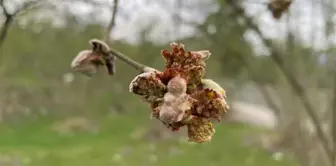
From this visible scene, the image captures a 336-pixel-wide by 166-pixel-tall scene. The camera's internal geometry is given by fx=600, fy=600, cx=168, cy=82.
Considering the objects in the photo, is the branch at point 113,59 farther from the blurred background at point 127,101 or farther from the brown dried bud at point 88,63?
the blurred background at point 127,101

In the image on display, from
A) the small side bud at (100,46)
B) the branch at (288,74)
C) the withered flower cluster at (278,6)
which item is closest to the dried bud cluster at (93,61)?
the small side bud at (100,46)

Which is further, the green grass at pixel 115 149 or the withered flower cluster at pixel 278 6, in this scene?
the green grass at pixel 115 149

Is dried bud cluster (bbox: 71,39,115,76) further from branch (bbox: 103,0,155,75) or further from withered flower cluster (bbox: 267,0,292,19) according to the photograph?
withered flower cluster (bbox: 267,0,292,19)

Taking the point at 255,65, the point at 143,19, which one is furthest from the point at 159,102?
the point at 143,19

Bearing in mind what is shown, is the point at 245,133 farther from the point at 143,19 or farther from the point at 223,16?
the point at 223,16

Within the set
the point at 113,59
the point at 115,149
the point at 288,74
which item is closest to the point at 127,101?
the point at 115,149

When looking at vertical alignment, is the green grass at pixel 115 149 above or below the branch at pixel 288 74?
above

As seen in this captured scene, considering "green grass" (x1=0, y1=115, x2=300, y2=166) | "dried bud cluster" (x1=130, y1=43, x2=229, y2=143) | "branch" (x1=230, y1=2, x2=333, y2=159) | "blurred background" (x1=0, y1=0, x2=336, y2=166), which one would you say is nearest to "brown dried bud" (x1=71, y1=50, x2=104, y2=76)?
"dried bud cluster" (x1=130, y1=43, x2=229, y2=143)
